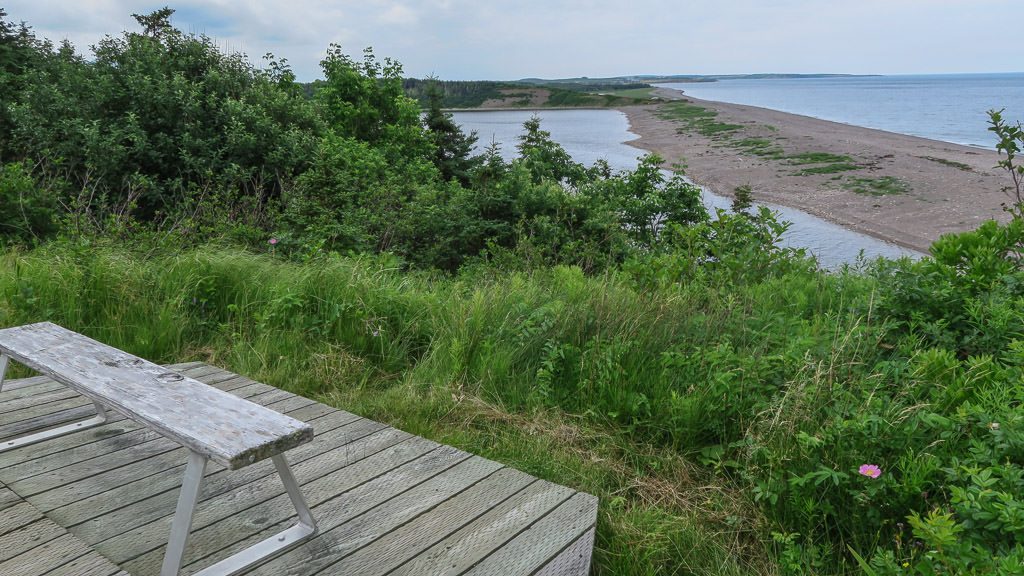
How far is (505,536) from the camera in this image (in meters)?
2.61

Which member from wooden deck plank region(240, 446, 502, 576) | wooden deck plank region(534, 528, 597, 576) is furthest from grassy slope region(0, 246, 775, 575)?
wooden deck plank region(240, 446, 502, 576)

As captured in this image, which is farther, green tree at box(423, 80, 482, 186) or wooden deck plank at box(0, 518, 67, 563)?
green tree at box(423, 80, 482, 186)

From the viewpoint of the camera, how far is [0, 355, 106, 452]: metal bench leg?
3156 millimetres

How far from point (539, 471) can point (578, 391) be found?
73 centimetres

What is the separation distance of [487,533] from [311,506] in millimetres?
743

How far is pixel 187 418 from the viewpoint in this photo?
2.28m

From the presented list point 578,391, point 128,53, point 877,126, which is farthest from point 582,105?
point 578,391

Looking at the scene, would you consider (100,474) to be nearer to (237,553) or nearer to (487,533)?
(237,553)

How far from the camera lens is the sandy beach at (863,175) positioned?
17.3 meters

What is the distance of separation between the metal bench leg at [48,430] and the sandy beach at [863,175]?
10837 millimetres

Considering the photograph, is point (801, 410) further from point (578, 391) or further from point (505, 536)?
point (505, 536)

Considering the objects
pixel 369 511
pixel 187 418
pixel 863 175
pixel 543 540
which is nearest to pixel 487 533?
pixel 543 540

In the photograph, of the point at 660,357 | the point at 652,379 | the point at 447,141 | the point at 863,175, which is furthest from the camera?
the point at 447,141

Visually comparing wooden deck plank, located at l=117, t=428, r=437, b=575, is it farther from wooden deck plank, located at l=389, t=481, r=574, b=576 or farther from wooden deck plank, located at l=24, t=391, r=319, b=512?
wooden deck plank, located at l=389, t=481, r=574, b=576
